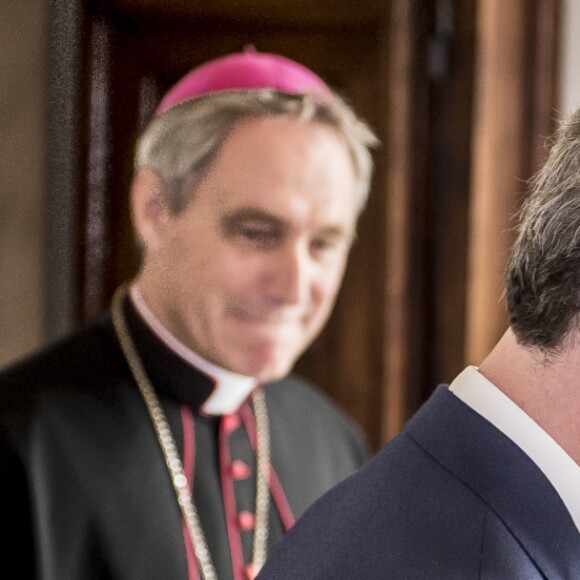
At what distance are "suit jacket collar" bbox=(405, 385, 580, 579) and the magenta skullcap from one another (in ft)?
3.42

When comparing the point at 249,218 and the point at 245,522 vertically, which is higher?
the point at 249,218

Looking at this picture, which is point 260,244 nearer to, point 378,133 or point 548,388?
point 548,388

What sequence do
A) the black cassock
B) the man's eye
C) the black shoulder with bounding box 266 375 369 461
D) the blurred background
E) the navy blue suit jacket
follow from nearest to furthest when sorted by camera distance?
the navy blue suit jacket < the black cassock < the man's eye < the black shoulder with bounding box 266 375 369 461 < the blurred background

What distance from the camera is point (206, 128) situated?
6.03ft

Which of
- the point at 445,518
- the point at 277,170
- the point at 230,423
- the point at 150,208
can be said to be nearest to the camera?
the point at 445,518

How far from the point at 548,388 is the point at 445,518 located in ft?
0.48

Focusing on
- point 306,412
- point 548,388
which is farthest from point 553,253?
point 306,412

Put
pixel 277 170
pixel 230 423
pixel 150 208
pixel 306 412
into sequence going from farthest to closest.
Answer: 1. pixel 306 412
2. pixel 230 423
3. pixel 150 208
4. pixel 277 170

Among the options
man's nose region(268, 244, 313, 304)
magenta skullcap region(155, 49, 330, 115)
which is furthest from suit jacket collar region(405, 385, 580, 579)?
magenta skullcap region(155, 49, 330, 115)

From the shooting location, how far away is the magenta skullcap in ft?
6.30

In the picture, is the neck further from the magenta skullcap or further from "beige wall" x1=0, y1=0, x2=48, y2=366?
"beige wall" x1=0, y1=0, x2=48, y2=366

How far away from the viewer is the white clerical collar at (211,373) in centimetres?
190

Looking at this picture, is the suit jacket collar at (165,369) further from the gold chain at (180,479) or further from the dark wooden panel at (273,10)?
the dark wooden panel at (273,10)

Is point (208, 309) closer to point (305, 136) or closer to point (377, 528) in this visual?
point (305, 136)
